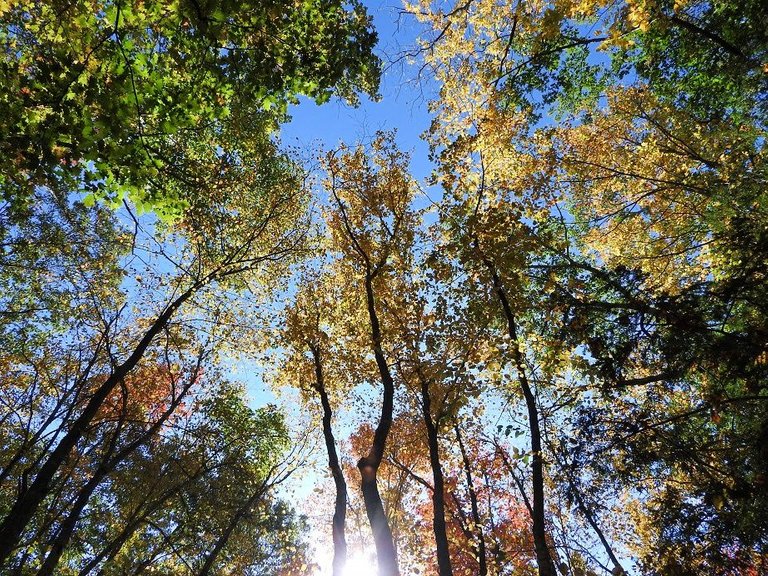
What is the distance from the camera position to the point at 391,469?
19.7 metres

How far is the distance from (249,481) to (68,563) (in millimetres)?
9437

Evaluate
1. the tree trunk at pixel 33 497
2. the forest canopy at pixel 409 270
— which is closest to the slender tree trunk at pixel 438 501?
the forest canopy at pixel 409 270

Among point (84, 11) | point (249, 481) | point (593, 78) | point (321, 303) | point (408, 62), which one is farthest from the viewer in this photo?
point (249, 481)

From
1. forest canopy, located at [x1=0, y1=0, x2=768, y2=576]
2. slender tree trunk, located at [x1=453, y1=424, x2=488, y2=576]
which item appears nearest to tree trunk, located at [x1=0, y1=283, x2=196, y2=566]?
forest canopy, located at [x1=0, y1=0, x2=768, y2=576]

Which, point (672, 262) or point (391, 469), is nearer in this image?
point (672, 262)

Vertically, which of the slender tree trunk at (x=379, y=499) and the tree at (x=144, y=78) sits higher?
the tree at (x=144, y=78)

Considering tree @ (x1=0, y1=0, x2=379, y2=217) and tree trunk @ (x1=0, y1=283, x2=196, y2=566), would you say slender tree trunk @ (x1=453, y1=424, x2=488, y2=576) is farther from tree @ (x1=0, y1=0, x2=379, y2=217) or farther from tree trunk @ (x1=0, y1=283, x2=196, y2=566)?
tree @ (x1=0, y1=0, x2=379, y2=217)

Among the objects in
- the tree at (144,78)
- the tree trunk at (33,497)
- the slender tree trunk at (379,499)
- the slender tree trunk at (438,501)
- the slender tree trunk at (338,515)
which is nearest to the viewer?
the tree at (144,78)

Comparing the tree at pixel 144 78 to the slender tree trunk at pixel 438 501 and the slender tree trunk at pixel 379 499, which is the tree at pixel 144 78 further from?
the slender tree trunk at pixel 438 501

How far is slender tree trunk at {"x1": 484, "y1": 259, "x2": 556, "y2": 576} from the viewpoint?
24.8ft

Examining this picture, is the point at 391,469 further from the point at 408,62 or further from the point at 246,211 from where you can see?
the point at 408,62

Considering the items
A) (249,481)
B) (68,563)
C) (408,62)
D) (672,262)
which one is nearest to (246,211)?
(408,62)

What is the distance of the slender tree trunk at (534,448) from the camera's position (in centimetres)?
757

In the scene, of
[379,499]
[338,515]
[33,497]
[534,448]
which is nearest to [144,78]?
[33,497]
